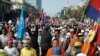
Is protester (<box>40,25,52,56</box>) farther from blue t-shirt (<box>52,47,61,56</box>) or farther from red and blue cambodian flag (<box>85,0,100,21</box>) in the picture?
red and blue cambodian flag (<box>85,0,100,21</box>)

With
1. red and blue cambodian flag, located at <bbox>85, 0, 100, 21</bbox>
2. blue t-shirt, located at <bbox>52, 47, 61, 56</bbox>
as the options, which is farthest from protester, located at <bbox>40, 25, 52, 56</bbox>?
red and blue cambodian flag, located at <bbox>85, 0, 100, 21</bbox>

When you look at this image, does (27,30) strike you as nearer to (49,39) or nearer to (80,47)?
(49,39)

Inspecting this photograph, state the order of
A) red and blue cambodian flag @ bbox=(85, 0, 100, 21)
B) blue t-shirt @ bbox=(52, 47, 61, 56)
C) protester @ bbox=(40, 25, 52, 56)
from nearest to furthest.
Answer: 1. red and blue cambodian flag @ bbox=(85, 0, 100, 21)
2. blue t-shirt @ bbox=(52, 47, 61, 56)
3. protester @ bbox=(40, 25, 52, 56)

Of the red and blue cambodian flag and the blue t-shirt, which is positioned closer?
the red and blue cambodian flag

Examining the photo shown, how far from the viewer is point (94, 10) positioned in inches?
386

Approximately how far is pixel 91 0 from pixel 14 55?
10.5ft

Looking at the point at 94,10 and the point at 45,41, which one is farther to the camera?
the point at 45,41

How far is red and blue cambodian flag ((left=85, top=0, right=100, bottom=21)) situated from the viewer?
30.6ft

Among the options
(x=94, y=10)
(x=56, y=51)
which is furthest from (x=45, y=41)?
(x=94, y=10)

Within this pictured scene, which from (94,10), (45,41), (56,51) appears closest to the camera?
(94,10)

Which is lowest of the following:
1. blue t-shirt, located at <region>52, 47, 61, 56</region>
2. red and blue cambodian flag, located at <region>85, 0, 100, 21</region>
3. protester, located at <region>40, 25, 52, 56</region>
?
protester, located at <region>40, 25, 52, 56</region>

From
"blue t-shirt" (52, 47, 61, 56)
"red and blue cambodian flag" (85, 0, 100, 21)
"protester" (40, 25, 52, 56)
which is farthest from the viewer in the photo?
"protester" (40, 25, 52, 56)

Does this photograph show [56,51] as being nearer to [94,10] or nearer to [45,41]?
[94,10]

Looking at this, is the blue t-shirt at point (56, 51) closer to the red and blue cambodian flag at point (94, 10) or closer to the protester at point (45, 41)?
the red and blue cambodian flag at point (94, 10)
